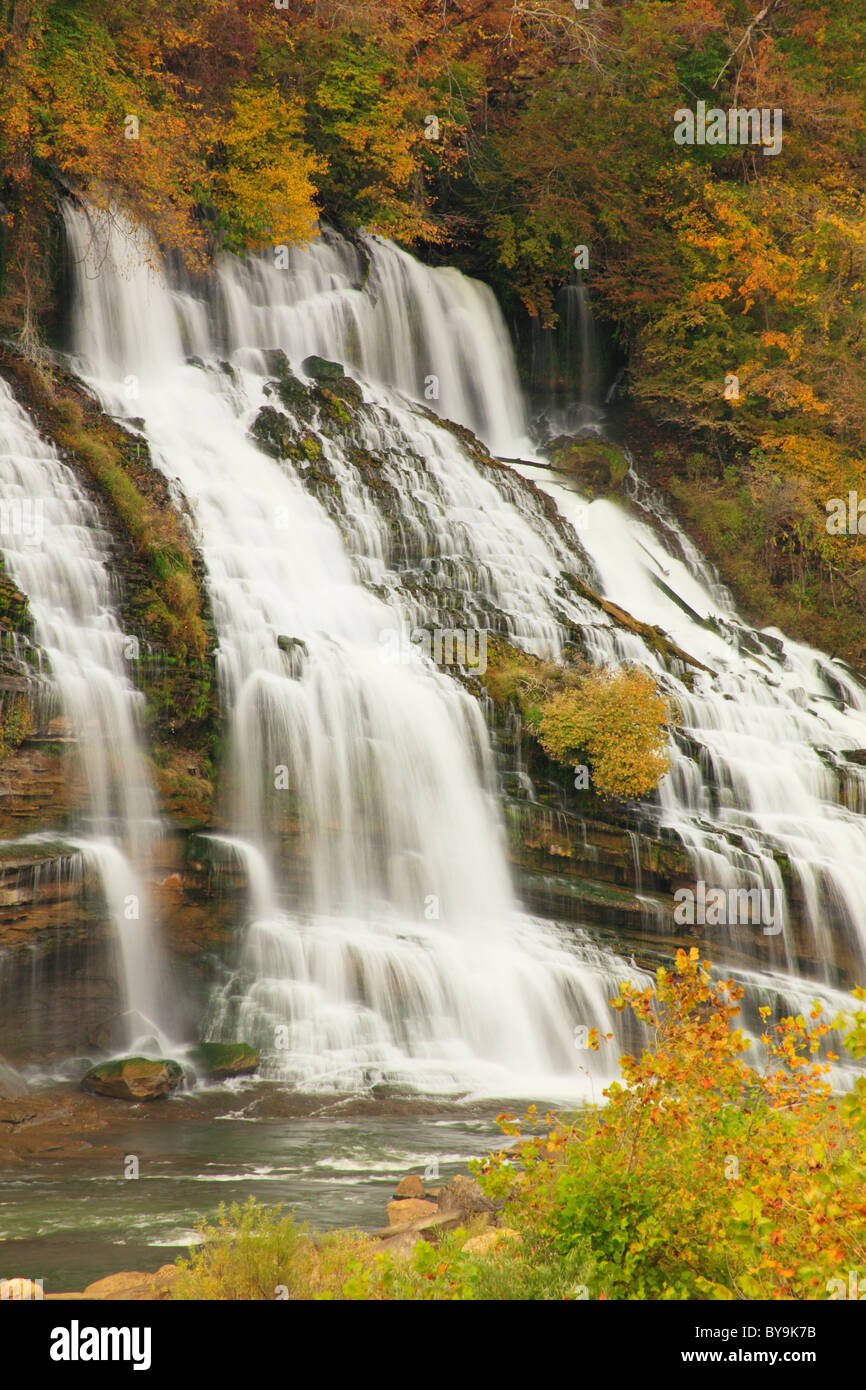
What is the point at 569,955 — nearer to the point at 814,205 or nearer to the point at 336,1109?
the point at 336,1109

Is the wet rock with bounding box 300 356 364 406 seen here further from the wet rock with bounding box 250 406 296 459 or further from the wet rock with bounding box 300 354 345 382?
the wet rock with bounding box 250 406 296 459

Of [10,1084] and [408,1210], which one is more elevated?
[10,1084]

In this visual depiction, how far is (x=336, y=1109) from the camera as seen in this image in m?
11.0

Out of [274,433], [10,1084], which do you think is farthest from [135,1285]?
[274,433]

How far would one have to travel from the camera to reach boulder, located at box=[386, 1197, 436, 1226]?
754 centimetres

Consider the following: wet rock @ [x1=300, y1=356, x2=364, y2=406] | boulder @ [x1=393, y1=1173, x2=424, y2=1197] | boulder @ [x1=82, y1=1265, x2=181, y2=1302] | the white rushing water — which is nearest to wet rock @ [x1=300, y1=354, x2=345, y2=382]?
wet rock @ [x1=300, y1=356, x2=364, y2=406]

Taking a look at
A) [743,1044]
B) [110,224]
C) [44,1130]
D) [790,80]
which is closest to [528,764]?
[44,1130]

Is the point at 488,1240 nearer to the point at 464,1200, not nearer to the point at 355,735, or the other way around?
the point at 464,1200

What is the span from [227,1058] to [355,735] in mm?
5203

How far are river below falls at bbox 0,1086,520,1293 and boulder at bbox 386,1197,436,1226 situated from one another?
21 centimetres

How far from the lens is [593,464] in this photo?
27.6 m

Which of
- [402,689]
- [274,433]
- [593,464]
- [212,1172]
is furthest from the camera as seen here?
[593,464]

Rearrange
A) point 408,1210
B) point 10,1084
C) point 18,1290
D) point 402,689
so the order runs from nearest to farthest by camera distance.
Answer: point 18,1290
point 408,1210
point 10,1084
point 402,689
